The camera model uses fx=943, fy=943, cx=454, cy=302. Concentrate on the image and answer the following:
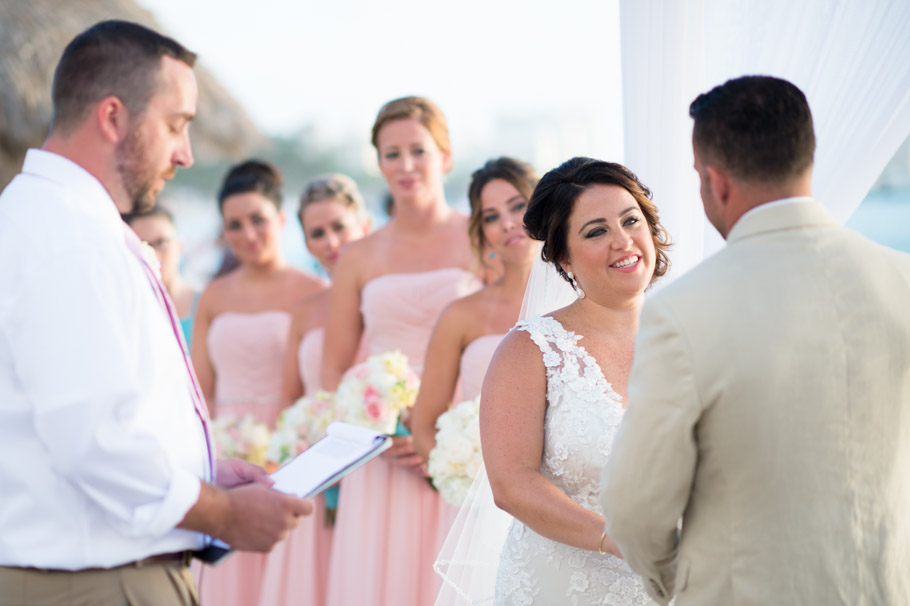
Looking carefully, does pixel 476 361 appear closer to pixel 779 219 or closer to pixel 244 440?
pixel 244 440

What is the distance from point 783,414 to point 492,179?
2.65 meters

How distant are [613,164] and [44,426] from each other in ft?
6.27

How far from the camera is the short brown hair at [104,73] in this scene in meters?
2.32

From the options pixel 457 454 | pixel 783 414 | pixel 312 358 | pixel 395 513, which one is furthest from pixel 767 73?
pixel 312 358

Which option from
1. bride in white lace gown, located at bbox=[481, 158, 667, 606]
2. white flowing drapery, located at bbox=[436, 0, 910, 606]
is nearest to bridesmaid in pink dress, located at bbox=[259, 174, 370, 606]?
white flowing drapery, located at bbox=[436, 0, 910, 606]

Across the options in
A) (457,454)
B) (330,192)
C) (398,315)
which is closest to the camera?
(457,454)

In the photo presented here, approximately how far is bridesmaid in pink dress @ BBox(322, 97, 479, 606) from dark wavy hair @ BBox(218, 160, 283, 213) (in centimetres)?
110

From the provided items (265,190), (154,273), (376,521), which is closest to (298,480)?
(154,273)

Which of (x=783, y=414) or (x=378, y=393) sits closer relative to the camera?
(x=783, y=414)

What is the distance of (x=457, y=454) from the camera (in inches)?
154

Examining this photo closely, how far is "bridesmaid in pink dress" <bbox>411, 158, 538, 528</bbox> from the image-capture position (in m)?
4.21

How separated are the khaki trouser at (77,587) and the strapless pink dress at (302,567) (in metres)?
3.04

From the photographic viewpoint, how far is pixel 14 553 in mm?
2129

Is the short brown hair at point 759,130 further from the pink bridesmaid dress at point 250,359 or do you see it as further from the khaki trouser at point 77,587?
the pink bridesmaid dress at point 250,359
